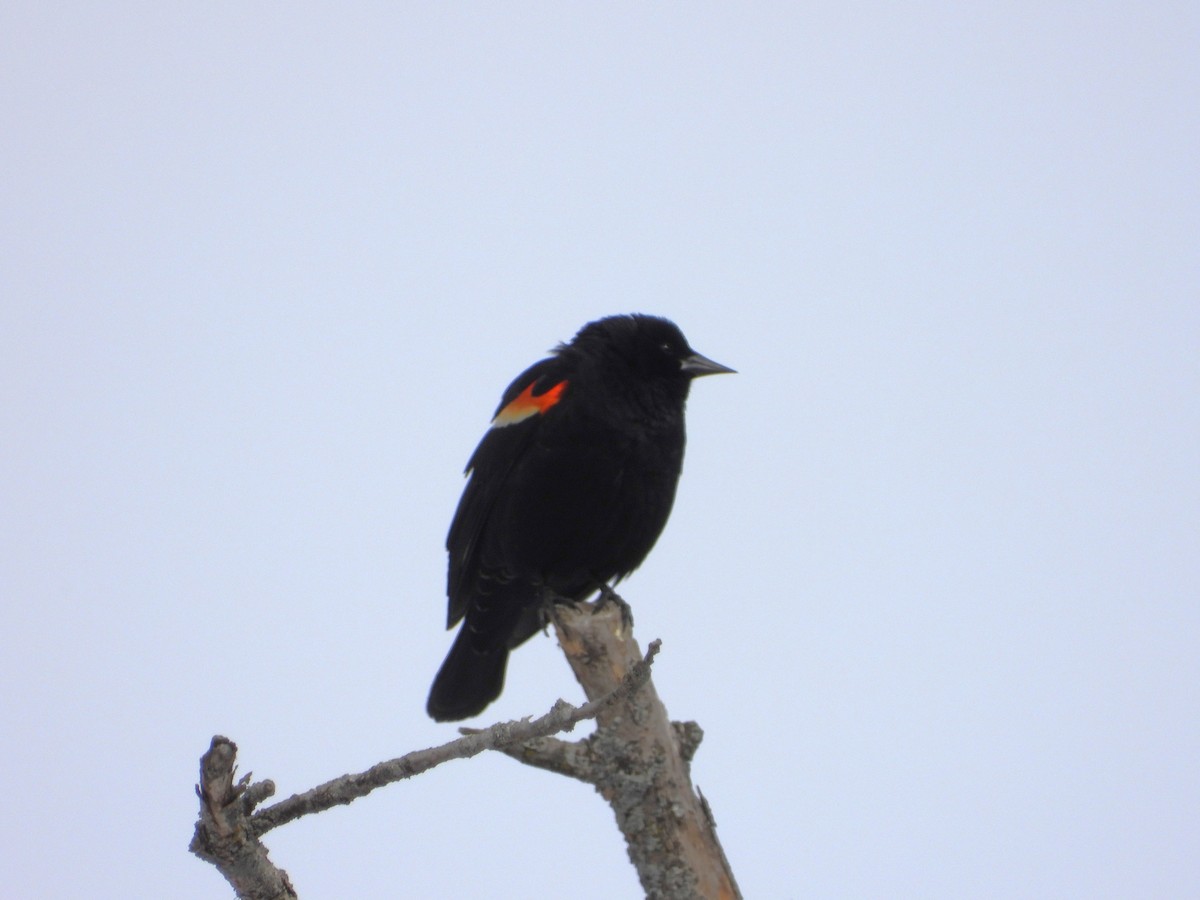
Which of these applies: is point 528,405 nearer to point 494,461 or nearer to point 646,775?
point 494,461

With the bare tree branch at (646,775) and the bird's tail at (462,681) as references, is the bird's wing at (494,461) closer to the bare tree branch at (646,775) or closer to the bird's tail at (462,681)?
the bird's tail at (462,681)

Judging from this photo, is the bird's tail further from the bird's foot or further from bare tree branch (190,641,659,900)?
bare tree branch (190,641,659,900)

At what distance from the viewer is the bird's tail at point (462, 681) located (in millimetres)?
5156

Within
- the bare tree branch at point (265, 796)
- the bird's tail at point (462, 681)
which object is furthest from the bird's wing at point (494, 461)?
the bare tree branch at point (265, 796)

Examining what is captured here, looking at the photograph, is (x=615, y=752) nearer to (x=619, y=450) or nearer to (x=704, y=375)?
(x=619, y=450)

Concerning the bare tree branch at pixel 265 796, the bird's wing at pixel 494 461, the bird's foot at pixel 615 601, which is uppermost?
the bird's wing at pixel 494 461

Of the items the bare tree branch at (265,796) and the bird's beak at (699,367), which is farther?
the bird's beak at (699,367)

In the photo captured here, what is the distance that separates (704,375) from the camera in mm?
5230

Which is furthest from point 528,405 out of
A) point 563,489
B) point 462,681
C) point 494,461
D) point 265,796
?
point 265,796

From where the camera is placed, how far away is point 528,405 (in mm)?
4852

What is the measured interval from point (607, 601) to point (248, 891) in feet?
7.01

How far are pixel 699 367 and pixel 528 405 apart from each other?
0.79 meters

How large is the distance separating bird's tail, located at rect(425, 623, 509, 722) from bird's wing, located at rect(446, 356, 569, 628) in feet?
0.47

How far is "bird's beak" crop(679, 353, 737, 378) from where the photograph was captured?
5.19 metres
